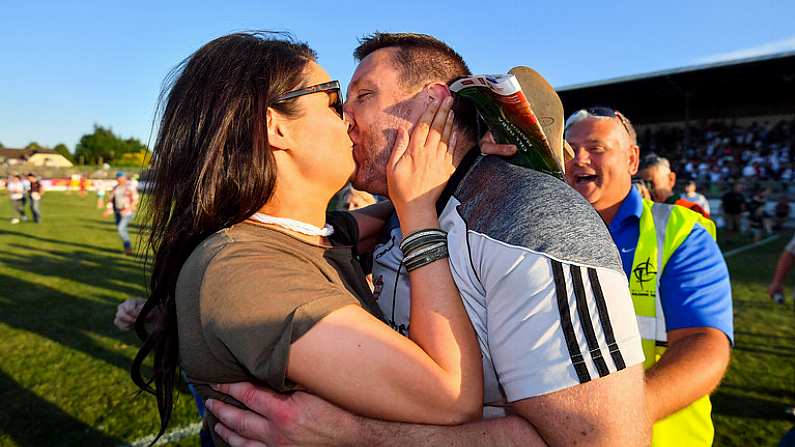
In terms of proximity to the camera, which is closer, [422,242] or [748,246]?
[422,242]

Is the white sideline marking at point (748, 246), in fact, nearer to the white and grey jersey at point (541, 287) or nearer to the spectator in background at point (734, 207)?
the spectator in background at point (734, 207)

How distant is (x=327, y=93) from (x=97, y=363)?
5.83 metres

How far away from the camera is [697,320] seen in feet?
7.62

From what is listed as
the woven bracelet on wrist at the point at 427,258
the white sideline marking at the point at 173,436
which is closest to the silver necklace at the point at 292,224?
the woven bracelet on wrist at the point at 427,258

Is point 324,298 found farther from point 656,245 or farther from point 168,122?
point 656,245

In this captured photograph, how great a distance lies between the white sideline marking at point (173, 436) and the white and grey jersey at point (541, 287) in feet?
12.7

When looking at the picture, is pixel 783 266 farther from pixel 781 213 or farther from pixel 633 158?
pixel 781 213

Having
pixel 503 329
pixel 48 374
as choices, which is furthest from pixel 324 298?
pixel 48 374

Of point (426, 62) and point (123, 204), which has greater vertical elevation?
point (426, 62)

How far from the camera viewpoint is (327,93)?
6.43 ft

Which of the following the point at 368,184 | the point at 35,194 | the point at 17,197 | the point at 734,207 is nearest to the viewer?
the point at 368,184

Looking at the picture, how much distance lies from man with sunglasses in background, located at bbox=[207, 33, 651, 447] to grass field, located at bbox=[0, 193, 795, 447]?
1934 mm

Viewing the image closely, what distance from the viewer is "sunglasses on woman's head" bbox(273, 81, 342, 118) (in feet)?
5.96

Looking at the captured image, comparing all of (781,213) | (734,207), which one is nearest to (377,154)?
(734,207)
